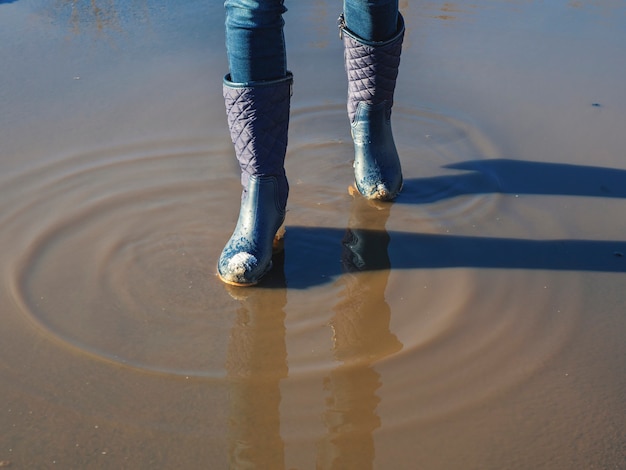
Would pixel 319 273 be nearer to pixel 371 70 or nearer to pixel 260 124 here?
pixel 260 124

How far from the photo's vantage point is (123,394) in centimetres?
159

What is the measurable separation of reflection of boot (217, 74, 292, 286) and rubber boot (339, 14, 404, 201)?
332 millimetres

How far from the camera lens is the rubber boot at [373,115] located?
88.6 inches

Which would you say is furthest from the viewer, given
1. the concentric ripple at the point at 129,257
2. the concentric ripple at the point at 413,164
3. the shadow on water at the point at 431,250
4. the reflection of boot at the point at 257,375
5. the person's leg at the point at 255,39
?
the concentric ripple at the point at 413,164

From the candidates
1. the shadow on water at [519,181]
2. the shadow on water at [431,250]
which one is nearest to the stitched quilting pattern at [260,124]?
the shadow on water at [431,250]

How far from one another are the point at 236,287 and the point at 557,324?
0.72 m

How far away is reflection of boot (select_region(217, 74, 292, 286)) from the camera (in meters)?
1.94

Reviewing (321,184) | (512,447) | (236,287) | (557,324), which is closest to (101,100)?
(321,184)

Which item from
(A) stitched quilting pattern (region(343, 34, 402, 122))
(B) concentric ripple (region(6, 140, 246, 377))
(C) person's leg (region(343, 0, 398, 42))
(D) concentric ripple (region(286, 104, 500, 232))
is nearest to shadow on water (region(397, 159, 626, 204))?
(D) concentric ripple (region(286, 104, 500, 232))

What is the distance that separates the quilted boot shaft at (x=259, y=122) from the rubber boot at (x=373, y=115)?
340 millimetres

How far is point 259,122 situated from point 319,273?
38 cm

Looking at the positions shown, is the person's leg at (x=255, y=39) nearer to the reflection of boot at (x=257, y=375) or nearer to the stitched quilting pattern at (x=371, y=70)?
the stitched quilting pattern at (x=371, y=70)

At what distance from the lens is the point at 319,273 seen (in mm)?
1998

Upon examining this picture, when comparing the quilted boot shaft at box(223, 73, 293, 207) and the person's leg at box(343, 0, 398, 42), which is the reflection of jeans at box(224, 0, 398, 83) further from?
the person's leg at box(343, 0, 398, 42)
